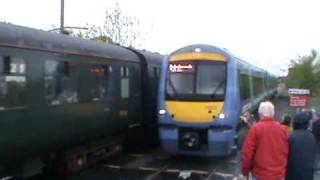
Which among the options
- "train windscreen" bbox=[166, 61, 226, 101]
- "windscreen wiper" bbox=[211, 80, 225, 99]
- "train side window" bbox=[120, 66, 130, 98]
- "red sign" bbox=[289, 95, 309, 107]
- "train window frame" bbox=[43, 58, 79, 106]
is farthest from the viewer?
"red sign" bbox=[289, 95, 309, 107]

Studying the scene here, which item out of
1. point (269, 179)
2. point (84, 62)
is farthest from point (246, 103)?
point (269, 179)

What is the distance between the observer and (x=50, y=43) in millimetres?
11219

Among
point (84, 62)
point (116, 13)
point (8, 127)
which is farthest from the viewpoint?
point (116, 13)

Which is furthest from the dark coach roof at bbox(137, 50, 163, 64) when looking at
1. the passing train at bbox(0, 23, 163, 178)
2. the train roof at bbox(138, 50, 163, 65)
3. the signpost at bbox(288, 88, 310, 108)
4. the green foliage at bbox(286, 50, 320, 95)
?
the green foliage at bbox(286, 50, 320, 95)

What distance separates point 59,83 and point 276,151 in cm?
547

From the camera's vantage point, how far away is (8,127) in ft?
31.1

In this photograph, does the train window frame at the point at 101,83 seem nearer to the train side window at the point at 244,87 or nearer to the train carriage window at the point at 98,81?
the train carriage window at the point at 98,81

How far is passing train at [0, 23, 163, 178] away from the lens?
31.9 feet

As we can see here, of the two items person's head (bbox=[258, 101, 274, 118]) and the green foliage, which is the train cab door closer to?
person's head (bbox=[258, 101, 274, 118])

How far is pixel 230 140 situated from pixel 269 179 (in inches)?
300

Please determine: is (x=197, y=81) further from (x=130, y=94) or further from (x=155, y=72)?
(x=155, y=72)

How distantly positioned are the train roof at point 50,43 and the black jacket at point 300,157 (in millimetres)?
4640

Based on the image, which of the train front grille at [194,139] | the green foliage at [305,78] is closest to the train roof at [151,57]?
the train front grille at [194,139]

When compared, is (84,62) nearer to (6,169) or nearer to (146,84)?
(6,169)
